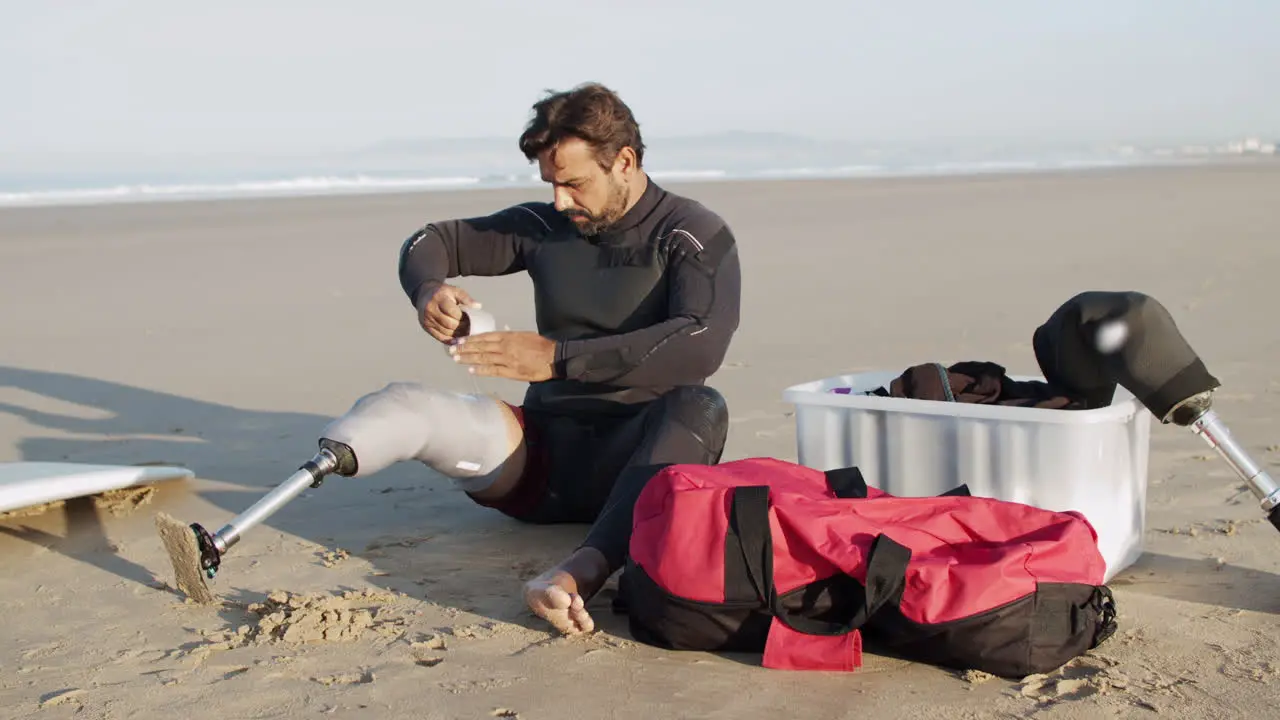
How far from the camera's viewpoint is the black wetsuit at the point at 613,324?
3816mm

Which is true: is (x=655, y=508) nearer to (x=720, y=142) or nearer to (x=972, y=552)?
(x=972, y=552)

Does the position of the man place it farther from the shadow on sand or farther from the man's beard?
the shadow on sand

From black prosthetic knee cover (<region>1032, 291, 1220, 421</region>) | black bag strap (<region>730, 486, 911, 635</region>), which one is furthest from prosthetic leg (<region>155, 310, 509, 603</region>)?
black prosthetic knee cover (<region>1032, 291, 1220, 421</region>)

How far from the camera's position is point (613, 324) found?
402cm

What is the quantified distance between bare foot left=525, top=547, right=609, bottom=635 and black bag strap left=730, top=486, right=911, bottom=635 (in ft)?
1.55

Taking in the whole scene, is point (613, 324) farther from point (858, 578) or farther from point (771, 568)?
point (858, 578)

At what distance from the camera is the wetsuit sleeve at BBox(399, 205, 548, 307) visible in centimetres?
427

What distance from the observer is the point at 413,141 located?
7231 cm

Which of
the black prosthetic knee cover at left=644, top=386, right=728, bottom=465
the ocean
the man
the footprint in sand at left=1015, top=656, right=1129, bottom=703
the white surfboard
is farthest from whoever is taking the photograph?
the ocean

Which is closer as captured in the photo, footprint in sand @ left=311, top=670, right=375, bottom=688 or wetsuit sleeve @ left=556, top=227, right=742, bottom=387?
footprint in sand @ left=311, top=670, right=375, bottom=688

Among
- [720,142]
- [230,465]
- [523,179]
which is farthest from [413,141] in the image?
[230,465]

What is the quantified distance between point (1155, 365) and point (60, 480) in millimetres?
3304

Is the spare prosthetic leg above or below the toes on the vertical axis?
above

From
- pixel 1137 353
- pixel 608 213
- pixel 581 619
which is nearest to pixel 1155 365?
pixel 1137 353
